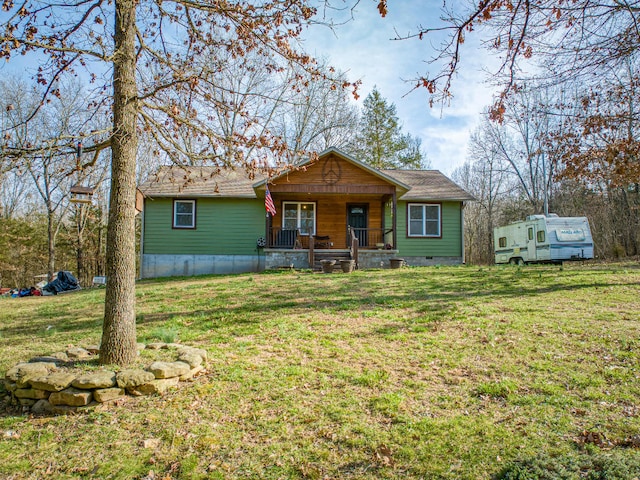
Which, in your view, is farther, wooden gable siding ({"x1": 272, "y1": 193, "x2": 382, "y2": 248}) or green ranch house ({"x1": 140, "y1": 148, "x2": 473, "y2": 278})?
wooden gable siding ({"x1": 272, "y1": 193, "x2": 382, "y2": 248})

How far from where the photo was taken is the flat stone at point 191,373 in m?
4.31

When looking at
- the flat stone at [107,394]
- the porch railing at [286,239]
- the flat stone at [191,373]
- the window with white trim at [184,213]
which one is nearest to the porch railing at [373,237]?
the porch railing at [286,239]

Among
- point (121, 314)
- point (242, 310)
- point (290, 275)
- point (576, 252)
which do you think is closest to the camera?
point (121, 314)

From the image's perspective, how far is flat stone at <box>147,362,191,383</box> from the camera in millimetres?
4133

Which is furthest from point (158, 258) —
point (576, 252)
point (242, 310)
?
point (576, 252)

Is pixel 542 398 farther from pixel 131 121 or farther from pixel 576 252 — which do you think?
pixel 576 252

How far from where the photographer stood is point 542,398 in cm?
378

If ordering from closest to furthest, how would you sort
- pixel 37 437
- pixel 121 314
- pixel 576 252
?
pixel 37 437 < pixel 121 314 < pixel 576 252

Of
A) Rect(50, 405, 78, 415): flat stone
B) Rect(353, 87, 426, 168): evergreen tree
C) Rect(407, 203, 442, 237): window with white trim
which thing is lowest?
Rect(50, 405, 78, 415): flat stone

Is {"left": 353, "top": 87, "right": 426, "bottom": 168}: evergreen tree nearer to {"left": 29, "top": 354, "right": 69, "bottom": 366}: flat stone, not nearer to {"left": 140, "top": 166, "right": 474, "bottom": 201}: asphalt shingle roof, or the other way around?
{"left": 140, "top": 166, "right": 474, "bottom": 201}: asphalt shingle roof

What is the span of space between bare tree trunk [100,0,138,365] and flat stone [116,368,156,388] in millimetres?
398

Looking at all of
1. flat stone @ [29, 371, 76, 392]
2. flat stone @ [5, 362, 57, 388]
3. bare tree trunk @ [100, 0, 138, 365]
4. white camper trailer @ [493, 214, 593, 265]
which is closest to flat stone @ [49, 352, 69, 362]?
flat stone @ [5, 362, 57, 388]

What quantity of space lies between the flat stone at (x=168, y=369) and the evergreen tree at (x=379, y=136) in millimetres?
26191

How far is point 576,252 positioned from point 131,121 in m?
17.3
